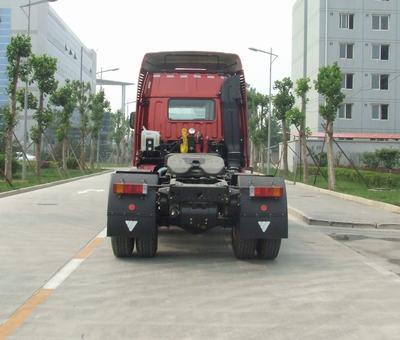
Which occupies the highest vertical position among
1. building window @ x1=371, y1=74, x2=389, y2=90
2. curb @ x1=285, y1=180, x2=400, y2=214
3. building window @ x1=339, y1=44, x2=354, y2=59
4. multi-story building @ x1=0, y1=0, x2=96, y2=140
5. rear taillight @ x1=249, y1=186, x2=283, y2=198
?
multi-story building @ x1=0, y1=0, x2=96, y2=140

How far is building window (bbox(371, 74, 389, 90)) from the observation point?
5628 centimetres

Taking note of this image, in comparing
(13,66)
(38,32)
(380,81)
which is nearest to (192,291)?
(13,66)

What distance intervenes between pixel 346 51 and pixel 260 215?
4995 centimetres

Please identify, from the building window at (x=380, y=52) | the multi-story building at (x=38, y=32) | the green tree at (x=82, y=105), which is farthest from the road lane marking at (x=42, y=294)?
the multi-story building at (x=38, y=32)

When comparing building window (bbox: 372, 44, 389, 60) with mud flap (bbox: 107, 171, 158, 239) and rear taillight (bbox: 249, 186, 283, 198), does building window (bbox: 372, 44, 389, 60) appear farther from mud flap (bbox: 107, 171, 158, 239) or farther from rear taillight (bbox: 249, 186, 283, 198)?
mud flap (bbox: 107, 171, 158, 239)

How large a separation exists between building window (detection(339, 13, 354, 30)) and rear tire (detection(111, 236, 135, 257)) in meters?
50.2

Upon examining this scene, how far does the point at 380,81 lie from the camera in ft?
185

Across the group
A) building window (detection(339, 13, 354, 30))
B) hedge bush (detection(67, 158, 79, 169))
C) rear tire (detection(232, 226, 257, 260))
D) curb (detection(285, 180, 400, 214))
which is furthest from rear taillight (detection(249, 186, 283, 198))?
building window (detection(339, 13, 354, 30))

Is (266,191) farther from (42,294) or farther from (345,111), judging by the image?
(345,111)

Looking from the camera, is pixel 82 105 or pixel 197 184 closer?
pixel 197 184

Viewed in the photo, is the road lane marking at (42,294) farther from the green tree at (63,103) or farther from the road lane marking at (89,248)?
the green tree at (63,103)

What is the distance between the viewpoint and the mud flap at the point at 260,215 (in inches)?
359

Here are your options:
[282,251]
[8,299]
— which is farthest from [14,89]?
[8,299]

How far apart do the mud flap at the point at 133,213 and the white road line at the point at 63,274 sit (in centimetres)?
70
